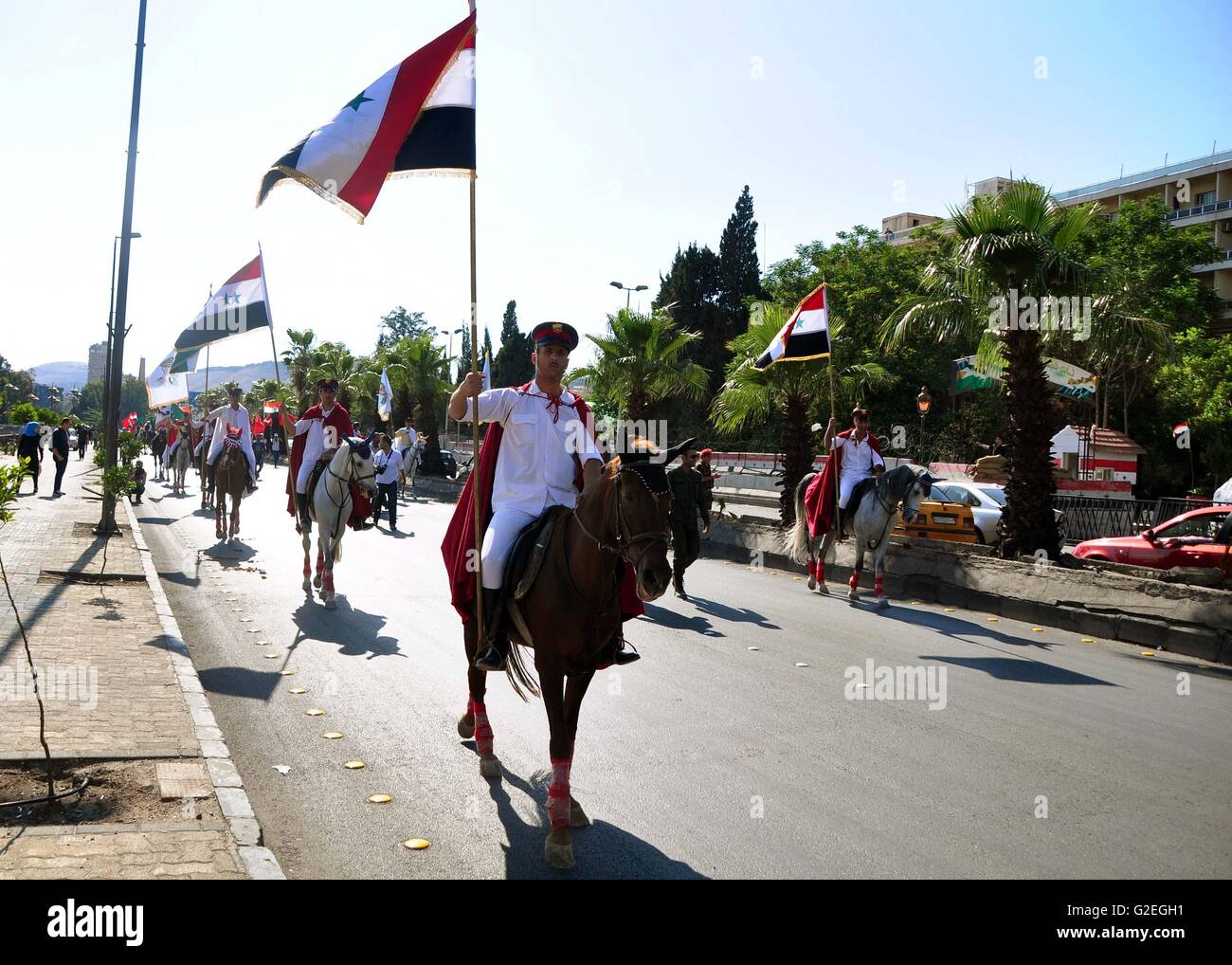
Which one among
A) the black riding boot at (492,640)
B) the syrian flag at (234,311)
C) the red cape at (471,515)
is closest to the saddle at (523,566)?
the black riding boot at (492,640)

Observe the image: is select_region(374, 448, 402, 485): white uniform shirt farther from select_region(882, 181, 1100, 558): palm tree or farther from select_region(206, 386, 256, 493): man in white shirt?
select_region(882, 181, 1100, 558): palm tree

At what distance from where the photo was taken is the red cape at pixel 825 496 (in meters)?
14.6

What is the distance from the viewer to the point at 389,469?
22234 millimetres

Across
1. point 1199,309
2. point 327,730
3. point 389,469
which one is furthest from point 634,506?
point 1199,309

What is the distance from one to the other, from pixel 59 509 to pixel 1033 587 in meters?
18.9

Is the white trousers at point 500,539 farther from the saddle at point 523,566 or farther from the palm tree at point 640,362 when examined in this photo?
the palm tree at point 640,362

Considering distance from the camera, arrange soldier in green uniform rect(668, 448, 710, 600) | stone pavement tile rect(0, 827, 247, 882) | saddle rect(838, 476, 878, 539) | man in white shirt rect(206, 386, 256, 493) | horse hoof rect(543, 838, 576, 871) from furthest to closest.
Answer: man in white shirt rect(206, 386, 256, 493)
saddle rect(838, 476, 878, 539)
soldier in green uniform rect(668, 448, 710, 600)
horse hoof rect(543, 838, 576, 871)
stone pavement tile rect(0, 827, 247, 882)

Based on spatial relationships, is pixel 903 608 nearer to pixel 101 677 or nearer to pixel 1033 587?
pixel 1033 587

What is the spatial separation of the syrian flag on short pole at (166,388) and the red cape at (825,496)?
44.0 feet

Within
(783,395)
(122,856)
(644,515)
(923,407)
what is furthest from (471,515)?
(923,407)

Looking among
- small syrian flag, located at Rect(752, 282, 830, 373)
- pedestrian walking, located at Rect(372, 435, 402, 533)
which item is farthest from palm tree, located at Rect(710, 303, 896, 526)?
pedestrian walking, located at Rect(372, 435, 402, 533)

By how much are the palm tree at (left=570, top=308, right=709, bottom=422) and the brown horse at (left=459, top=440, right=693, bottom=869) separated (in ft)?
65.8

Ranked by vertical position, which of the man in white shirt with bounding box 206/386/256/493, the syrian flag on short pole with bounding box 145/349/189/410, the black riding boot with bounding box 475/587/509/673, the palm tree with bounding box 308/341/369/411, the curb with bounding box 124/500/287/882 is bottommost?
the curb with bounding box 124/500/287/882

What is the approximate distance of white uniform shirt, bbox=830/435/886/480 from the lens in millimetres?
14406
